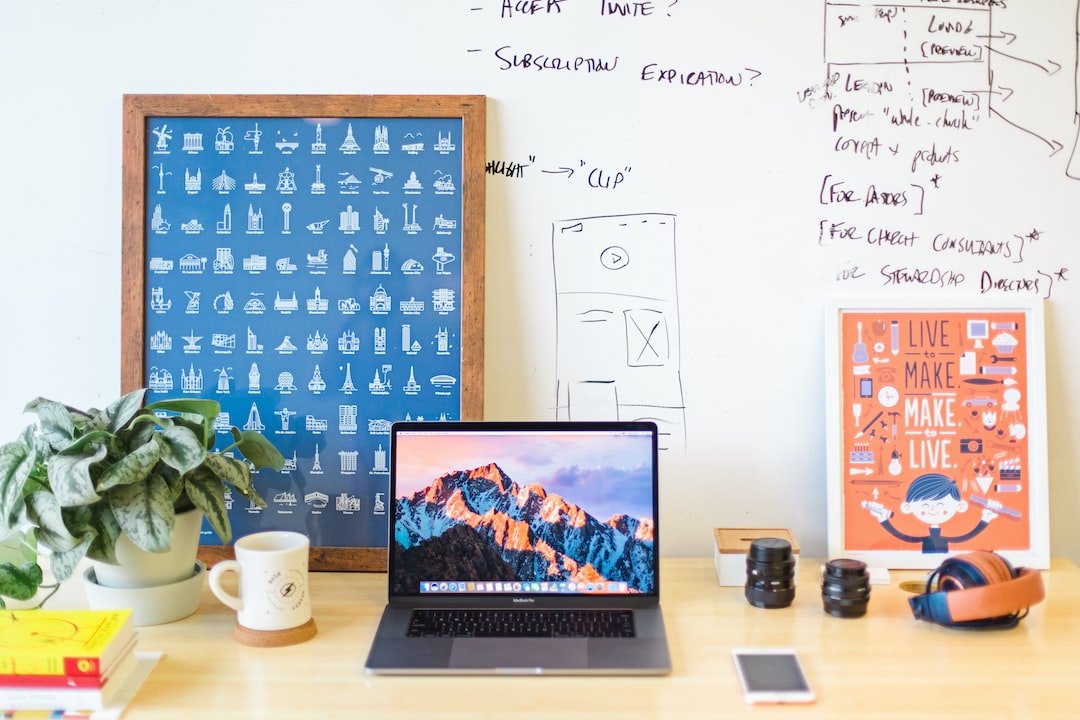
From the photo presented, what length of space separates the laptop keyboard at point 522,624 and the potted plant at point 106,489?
31 centimetres

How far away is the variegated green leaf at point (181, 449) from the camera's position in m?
1.19

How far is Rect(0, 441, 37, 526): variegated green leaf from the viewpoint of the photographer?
1.17 metres

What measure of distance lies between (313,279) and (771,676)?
92 centimetres

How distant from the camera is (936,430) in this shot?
1.46 metres

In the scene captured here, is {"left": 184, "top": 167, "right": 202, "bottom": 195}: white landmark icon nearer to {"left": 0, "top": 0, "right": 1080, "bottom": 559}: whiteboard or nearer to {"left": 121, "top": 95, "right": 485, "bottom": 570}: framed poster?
{"left": 121, "top": 95, "right": 485, "bottom": 570}: framed poster

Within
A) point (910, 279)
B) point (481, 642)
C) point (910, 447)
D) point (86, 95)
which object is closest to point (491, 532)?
point (481, 642)

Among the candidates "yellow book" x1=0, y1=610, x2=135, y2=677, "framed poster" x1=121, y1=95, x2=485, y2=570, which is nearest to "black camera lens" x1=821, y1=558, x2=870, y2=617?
"framed poster" x1=121, y1=95, x2=485, y2=570

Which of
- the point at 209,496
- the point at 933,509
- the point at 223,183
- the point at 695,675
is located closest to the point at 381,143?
the point at 223,183

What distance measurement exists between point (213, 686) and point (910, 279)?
3.94 feet

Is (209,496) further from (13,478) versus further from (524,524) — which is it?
(524,524)

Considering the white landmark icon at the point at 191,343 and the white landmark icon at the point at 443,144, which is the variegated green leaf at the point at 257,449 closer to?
the white landmark icon at the point at 191,343

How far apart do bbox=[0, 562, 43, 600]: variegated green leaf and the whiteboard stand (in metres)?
0.43

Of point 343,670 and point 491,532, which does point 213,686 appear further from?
point 491,532

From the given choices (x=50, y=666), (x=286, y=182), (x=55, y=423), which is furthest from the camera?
(x=286, y=182)
